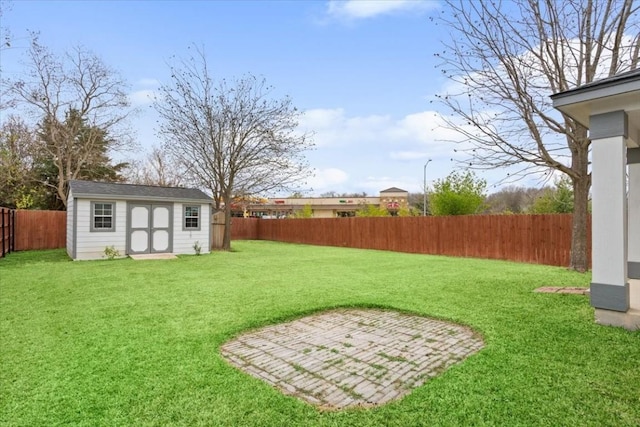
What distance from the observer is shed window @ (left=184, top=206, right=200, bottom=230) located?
1346 cm

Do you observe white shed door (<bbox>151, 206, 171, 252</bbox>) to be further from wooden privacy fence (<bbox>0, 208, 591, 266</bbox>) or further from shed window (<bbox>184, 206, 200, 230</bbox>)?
wooden privacy fence (<bbox>0, 208, 591, 266</bbox>)

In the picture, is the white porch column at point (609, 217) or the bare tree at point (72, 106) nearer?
the white porch column at point (609, 217)

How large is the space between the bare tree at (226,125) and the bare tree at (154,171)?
40.2 ft

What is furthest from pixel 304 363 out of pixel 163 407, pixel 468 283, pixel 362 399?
pixel 468 283

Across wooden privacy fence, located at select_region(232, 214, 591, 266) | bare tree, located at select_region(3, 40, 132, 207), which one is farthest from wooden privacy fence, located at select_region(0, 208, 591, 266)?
bare tree, located at select_region(3, 40, 132, 207)

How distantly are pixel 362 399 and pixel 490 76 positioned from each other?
8147 millimetres

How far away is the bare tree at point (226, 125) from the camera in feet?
49.3

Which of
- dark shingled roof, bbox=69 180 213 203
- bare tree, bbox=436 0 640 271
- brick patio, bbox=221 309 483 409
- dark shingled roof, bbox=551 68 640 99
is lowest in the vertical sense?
brick patio, bbox=221 309 483 409

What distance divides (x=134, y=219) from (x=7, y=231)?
4.89 meters

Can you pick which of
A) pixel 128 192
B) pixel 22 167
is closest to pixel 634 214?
pixel 128 192

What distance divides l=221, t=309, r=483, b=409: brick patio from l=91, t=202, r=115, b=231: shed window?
10.0 m

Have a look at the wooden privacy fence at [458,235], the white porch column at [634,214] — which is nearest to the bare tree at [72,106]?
the wooden privacy fence at [458,235]

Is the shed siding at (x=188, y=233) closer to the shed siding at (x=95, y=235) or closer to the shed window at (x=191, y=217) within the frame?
the shed window at (x=191, y=217)

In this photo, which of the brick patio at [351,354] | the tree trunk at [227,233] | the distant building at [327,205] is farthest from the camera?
the distant building at [327,205]
